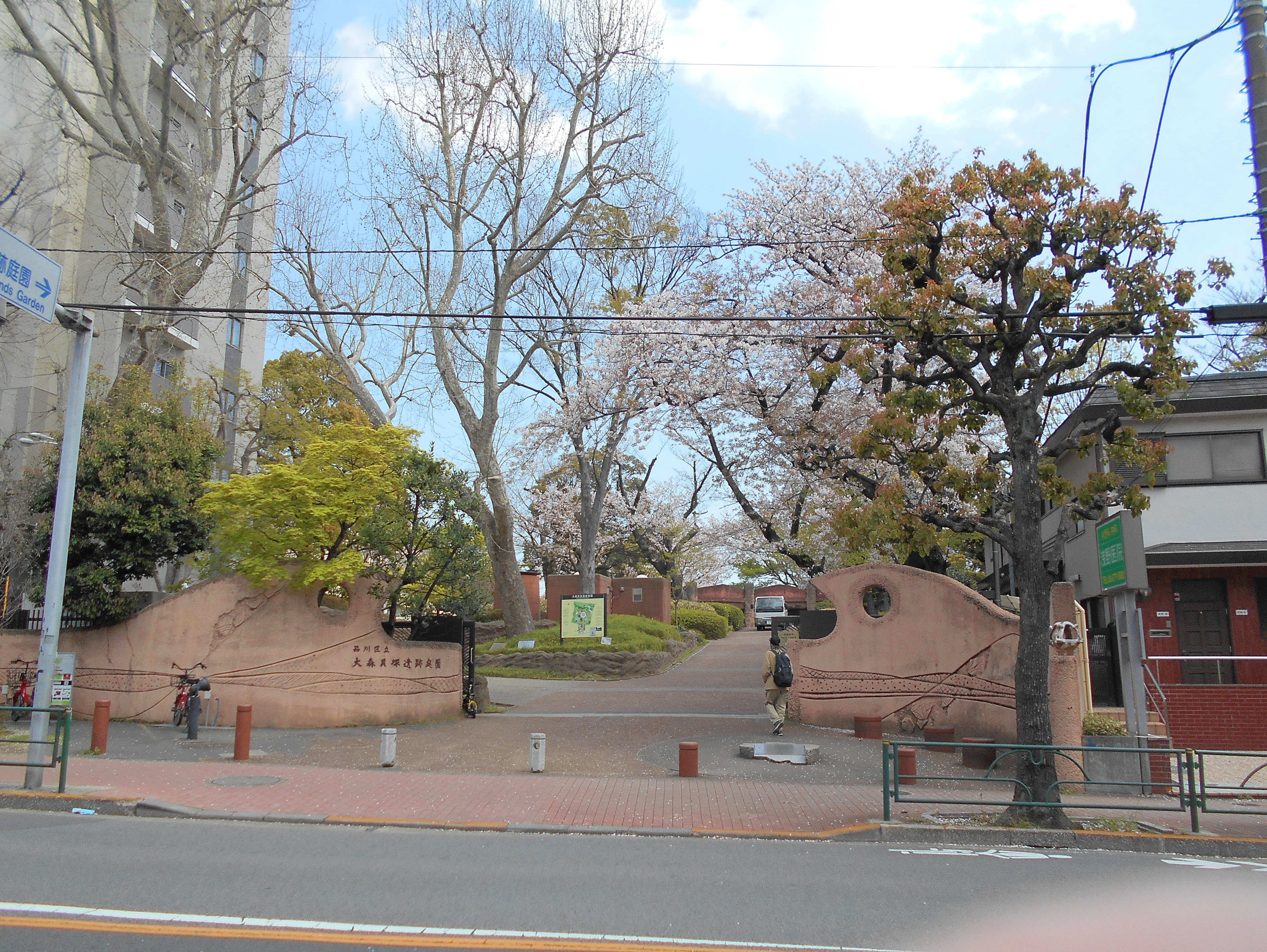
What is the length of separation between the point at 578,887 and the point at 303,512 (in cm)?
1046

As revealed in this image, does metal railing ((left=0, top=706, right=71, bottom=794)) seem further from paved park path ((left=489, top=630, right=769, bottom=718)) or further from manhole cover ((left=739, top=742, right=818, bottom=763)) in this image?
manhole cover ((left=739, top=742, right=818, bottom=763))

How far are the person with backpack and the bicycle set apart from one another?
970cm

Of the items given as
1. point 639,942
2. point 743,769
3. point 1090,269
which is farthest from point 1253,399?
point 639,942

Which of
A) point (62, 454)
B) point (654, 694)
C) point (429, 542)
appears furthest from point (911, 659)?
point (62, 454)

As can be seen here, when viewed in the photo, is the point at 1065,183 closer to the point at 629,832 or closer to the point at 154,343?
the point at 629,832

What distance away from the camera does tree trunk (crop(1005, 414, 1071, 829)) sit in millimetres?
9578

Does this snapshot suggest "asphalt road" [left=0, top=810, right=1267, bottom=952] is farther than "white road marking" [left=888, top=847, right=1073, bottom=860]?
No

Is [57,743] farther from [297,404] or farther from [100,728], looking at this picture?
[297,404]

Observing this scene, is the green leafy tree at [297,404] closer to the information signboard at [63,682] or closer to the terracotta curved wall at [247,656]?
the terracotta curved wall at [247,656]

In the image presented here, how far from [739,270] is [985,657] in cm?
1023

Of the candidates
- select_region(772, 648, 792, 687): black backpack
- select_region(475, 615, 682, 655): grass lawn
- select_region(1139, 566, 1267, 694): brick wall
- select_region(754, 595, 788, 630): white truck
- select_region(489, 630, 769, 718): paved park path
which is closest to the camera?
select_region(772, 648, 792, 687): black backpack

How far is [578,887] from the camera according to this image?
698cm

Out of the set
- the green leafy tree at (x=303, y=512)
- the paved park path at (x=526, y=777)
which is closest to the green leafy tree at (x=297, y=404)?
the green leafy tree at (x=303, y=512)

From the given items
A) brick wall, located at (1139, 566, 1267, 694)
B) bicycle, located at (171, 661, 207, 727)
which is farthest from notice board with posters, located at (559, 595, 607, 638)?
brick wall, located at (1139, 566, 1267, 694)
